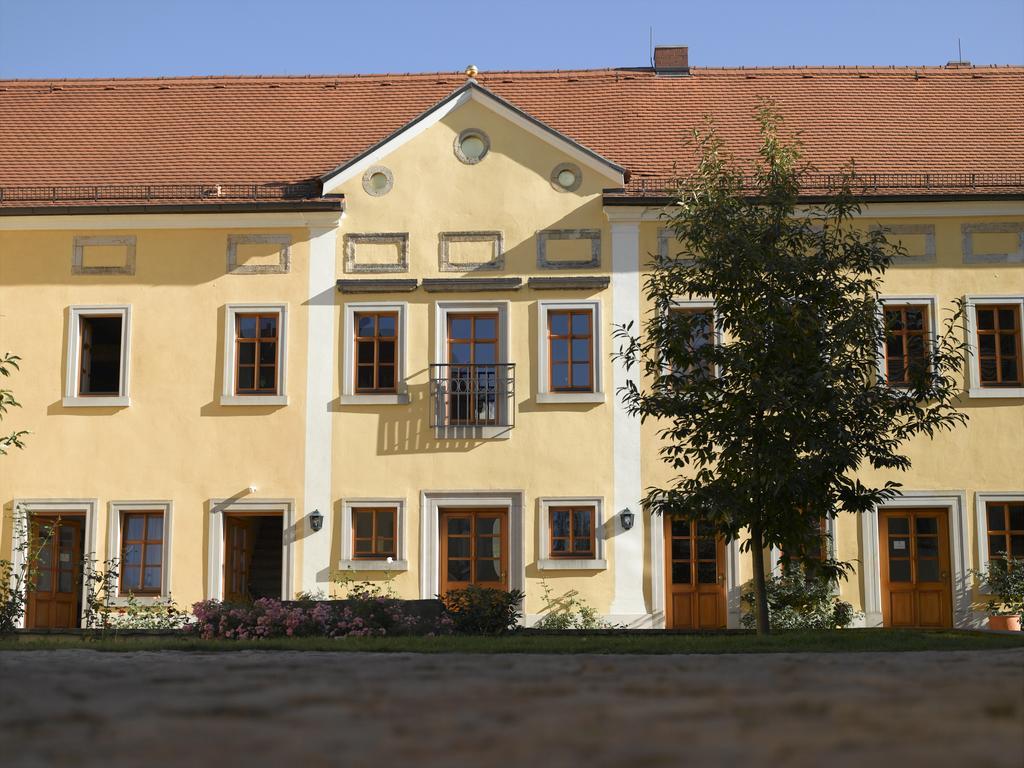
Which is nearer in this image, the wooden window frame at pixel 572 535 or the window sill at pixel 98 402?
the wooden window frame at pixel 572 535

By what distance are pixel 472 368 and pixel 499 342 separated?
0.58 m

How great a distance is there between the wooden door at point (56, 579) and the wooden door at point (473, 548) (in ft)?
18.6

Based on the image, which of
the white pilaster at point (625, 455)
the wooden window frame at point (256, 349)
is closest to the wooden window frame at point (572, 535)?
the white pilaster at point (625, 455)

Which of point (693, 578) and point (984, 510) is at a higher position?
point (984, 510)

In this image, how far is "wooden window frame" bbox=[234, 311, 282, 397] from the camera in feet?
71.8

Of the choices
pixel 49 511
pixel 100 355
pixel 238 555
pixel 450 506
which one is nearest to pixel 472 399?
pixel 450 506

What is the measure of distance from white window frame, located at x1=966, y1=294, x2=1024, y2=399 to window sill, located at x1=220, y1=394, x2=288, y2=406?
10.5 m

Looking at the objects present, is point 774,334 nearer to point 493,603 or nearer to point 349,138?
point 493,603

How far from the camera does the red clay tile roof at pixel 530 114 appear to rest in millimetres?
22984

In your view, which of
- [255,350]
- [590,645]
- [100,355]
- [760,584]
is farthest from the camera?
[100,355]

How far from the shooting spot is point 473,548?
21.4m

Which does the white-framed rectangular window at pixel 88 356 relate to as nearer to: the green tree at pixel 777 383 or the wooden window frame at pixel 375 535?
the wooden window frame at pixel 375 535

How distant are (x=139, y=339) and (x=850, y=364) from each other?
39.8 feet

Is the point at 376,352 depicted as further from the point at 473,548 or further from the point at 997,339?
the point at 997,339
